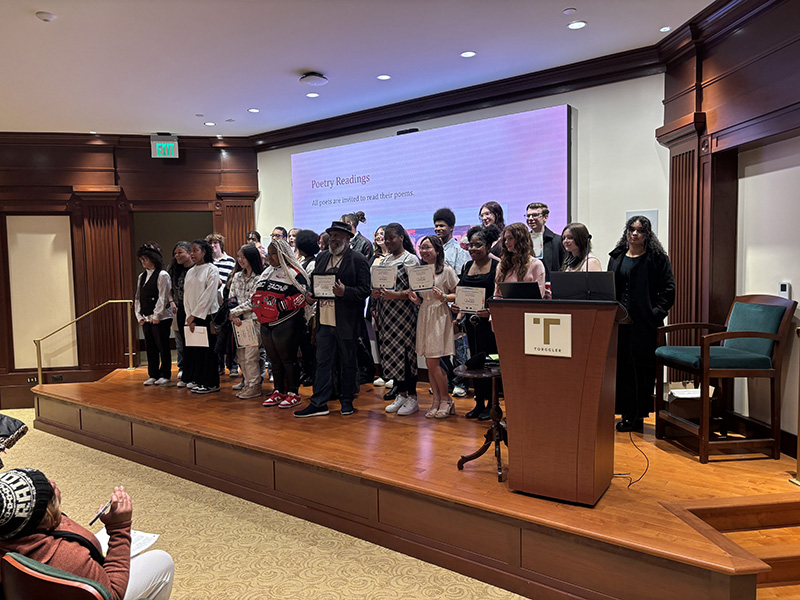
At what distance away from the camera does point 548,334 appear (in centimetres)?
252

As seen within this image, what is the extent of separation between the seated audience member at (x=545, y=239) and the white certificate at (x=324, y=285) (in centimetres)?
161

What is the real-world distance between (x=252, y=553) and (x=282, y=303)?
6.42 feet

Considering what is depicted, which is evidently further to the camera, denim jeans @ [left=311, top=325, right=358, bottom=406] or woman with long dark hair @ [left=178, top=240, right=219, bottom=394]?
woman with long dark hair @ [left=178, top=240, right=219, bottom=394]

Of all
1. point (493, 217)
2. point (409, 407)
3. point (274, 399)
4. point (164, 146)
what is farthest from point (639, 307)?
point (164, 146)

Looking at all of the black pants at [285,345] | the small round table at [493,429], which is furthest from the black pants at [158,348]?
the small round table at [493,429]

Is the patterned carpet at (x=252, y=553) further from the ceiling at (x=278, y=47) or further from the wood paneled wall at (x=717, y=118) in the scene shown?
the ceiling at (x=278, y=47)

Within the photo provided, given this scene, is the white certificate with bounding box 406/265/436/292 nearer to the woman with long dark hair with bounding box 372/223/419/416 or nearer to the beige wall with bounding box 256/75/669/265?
the woman with long dark hair with bounding box 372/223/419/416

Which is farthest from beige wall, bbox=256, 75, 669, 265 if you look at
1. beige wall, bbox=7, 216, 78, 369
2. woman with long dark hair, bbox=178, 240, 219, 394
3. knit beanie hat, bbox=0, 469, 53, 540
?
beige wall, bbox=7, 216, 78, 369

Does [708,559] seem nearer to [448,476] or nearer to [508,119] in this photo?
[448,476]

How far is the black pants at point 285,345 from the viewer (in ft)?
14.8

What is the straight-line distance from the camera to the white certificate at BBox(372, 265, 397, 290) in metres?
3.95

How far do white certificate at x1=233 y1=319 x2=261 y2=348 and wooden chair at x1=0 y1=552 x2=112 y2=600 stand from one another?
3446 millimetres

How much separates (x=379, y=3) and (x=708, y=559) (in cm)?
364

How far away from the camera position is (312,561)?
9.37ft
